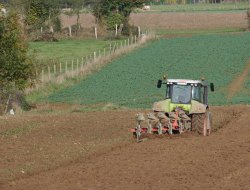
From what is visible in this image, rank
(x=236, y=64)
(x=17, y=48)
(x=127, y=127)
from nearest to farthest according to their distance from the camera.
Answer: (x=127, y=127) < (x=17, y=48) < (x=236, y=64)

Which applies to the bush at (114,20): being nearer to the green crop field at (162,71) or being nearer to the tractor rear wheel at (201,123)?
the green crop field at (162,71)

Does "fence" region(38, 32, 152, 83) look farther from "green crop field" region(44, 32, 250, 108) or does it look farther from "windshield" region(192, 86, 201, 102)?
"windshield" region(192, 86, 201, 102)

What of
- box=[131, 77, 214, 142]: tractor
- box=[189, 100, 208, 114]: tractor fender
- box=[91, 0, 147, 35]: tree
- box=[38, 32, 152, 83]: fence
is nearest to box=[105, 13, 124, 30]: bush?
box=[91, 0, 147, 35]: tree

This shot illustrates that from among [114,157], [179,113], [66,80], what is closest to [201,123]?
[179,113]

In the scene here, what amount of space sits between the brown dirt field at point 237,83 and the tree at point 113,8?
3563cm

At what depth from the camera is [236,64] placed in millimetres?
54938

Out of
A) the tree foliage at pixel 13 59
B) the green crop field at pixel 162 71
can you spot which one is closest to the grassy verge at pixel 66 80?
the green crop field at pixel 162 71

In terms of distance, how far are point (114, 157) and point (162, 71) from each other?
104 ft

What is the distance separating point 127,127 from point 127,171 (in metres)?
10.8

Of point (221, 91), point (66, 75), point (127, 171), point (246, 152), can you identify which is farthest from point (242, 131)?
point (66, 75)

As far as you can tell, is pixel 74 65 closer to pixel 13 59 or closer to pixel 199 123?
pixel 13 59

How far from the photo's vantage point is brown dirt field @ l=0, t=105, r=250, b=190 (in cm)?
1717

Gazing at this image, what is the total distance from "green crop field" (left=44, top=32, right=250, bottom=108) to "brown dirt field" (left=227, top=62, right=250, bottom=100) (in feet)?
0.84

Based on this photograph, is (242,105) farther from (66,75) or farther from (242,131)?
(66,75)
